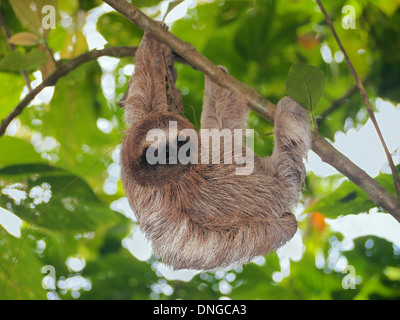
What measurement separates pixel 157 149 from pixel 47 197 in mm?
1551

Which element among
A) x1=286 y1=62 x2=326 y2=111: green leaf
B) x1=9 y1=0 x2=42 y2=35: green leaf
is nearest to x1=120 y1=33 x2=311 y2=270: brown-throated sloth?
x1=286 y1=62 x2=326 y2=111: green leaf

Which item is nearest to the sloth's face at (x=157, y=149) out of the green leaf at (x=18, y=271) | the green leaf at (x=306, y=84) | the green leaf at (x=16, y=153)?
the green leaf at (x=306, y=84)

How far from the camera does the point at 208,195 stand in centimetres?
401

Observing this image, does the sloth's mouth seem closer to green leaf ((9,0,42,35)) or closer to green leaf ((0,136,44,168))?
green leaf ((0,136,44,168))

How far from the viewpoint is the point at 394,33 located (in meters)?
4.78

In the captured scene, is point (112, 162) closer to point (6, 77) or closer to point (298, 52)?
point (6, 77)

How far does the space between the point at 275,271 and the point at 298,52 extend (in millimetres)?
2857

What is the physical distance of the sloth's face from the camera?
3201 mm

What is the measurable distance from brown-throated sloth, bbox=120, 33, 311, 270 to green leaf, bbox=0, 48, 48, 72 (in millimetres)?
860

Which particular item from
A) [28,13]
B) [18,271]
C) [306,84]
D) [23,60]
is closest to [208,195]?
[306,84]

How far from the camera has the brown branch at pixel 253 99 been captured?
344 cm

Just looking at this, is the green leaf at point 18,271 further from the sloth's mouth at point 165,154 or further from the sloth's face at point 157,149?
the sloth's mouth at point 165,154

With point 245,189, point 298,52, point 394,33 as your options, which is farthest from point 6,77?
point 394,33

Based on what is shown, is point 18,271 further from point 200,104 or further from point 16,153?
point 200,104
